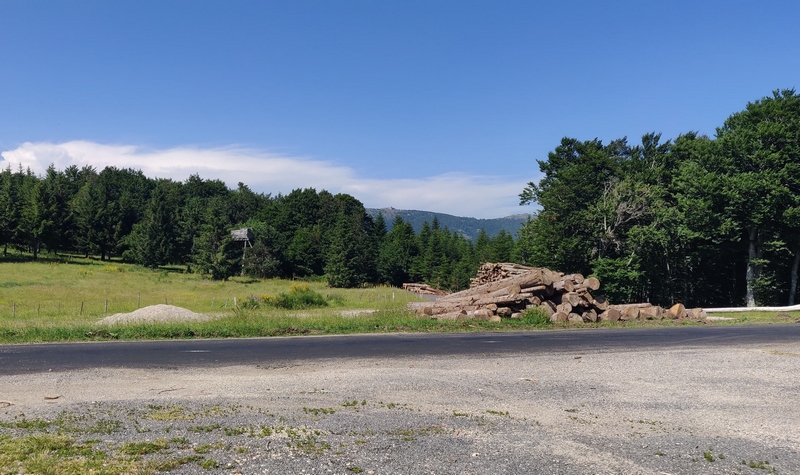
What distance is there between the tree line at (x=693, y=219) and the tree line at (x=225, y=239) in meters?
31.2

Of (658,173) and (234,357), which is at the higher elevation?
(658,173)

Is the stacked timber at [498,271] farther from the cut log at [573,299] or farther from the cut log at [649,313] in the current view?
the cut log at [649,313]

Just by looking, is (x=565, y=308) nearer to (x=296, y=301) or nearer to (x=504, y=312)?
(x=504, y=312)

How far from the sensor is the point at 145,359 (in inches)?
494

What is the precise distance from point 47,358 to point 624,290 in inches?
1303

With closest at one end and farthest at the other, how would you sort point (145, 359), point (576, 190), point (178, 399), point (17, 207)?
point (178, 399), point (145, 359), point (576, 190), point (17, 207)

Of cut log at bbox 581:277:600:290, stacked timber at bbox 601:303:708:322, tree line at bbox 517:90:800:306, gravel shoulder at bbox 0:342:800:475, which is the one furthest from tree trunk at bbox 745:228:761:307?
gravel shoulder at bbox 0:342:800:475

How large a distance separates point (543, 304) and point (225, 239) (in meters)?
57.4

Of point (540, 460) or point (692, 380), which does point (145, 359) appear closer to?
point (540, 460)

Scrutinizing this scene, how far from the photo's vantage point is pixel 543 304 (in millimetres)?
22562

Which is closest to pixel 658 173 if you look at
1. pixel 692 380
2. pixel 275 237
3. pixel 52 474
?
pixel 692 380

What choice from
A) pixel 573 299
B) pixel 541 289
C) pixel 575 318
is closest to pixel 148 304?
pixel 541 289

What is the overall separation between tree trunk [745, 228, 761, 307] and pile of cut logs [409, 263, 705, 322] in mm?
→ 12335

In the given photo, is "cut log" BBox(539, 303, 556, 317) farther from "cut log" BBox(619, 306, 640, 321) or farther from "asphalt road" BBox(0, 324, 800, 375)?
"cut log" BBox(619, 306, 640, 321)
